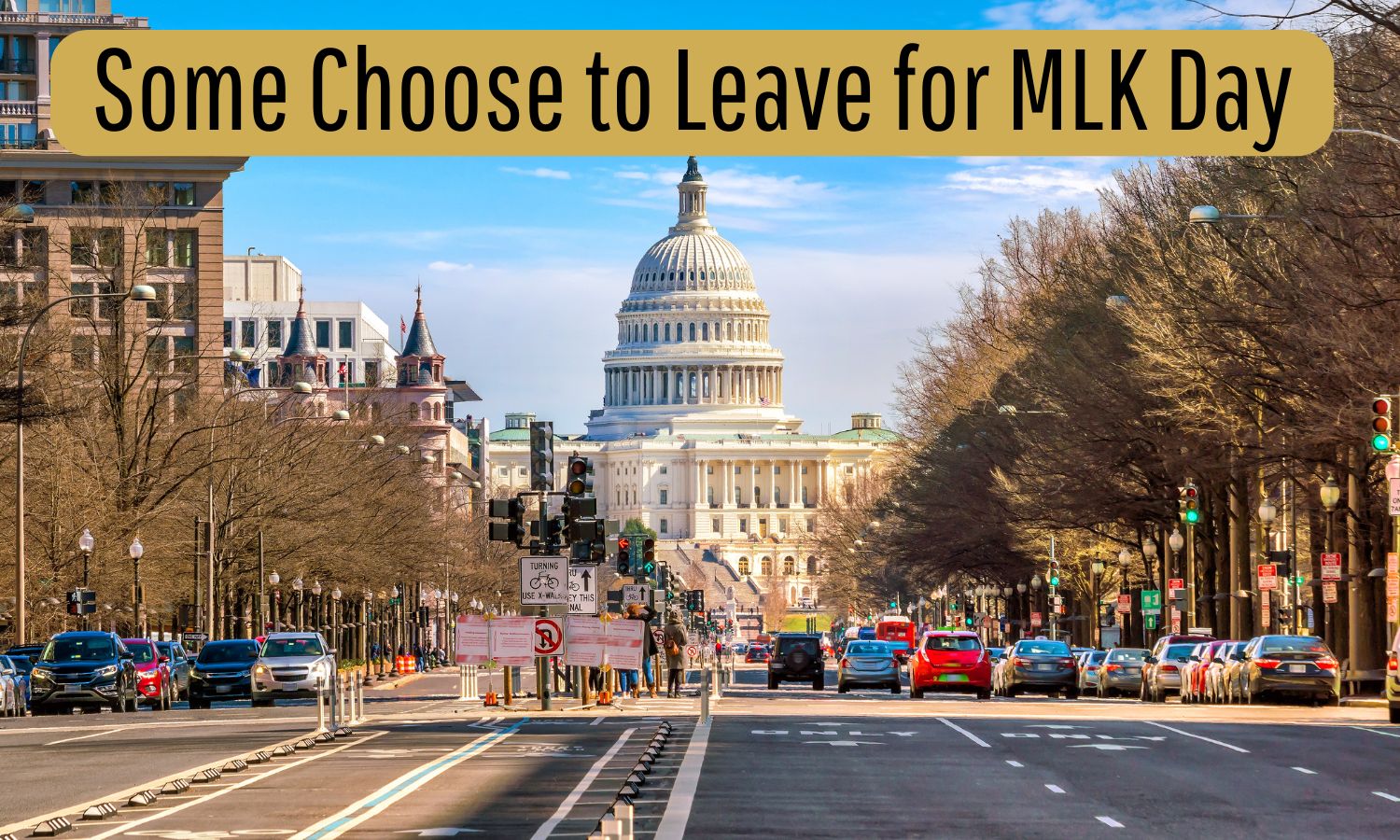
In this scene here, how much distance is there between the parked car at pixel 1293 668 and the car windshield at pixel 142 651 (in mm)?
24036

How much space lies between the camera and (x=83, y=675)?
4862 cm

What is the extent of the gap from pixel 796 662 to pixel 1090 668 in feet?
29.2

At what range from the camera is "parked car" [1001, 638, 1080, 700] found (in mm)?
59406

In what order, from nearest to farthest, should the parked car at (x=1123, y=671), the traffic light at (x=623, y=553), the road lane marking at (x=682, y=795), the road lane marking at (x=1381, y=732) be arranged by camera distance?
the road lane marking at (x=682, y=795) → the road lane marking at (x=1381, y=732) → the parked car at (x=1123, y=671) → the traffic light at (x=623, y=553)

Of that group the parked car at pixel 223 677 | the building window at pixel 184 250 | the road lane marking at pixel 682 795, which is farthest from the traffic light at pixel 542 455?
the building window at pixel 184 250

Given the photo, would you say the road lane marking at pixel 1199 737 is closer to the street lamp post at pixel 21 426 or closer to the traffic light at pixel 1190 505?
the street lamp post at pixel 21 426

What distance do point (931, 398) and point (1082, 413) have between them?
3819cm

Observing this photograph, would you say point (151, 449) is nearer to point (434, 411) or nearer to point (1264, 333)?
point (1264, 333)

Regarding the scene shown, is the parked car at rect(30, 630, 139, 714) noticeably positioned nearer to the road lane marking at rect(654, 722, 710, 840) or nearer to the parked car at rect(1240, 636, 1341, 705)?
the road lane marking at rect(654, 722, 710, 840)

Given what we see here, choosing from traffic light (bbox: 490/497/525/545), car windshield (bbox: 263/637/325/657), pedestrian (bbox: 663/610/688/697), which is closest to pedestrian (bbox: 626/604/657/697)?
pedestrian (bbox: 663/610/688/697)

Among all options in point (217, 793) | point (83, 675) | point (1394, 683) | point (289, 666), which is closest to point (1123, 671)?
point (1394, 683)

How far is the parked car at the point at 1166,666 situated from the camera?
54.3 meters

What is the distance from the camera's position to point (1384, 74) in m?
37.9

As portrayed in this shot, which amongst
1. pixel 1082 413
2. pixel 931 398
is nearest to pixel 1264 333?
pixel 1082 413
